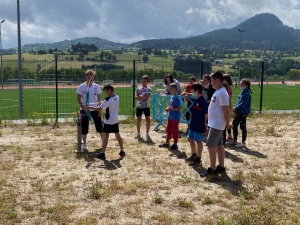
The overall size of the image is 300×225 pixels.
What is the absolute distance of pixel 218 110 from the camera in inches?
237

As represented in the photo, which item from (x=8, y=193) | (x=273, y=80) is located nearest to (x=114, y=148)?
(x=8, y=193)

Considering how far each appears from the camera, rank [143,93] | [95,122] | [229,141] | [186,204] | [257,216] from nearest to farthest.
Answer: [257,216], [186,204], [95,122], [229,141], [143,93]

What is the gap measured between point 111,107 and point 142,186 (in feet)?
6.91

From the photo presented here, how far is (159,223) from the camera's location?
455 centimetres

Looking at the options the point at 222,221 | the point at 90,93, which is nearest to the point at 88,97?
the point at 90,93

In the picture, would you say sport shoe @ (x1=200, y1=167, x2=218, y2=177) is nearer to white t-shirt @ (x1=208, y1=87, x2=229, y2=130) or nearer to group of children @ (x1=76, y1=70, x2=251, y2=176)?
group of children @ (x1=76, y1=70, x2=251, y2=176)

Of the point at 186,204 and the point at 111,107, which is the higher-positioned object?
the point at 111,107

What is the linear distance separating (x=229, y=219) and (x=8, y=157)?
5.10m

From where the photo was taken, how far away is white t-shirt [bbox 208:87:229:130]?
5918 mm

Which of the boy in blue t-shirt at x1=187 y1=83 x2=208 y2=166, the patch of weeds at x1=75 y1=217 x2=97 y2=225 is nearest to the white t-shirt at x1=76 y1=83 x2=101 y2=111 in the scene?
the boy in blue t-shirt at x1=187 y1=83 x2=208 y2=166

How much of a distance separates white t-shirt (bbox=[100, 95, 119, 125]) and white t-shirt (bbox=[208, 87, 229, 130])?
213 centimetres

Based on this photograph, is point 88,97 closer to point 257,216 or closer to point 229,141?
point 229,141

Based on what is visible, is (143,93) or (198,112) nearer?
(198,112)

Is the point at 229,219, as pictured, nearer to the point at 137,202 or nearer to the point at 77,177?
the point at 137,202
